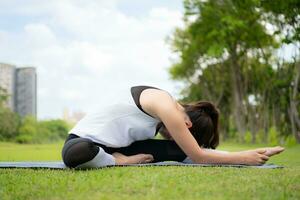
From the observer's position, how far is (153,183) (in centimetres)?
345

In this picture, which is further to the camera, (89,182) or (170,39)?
(170,39)

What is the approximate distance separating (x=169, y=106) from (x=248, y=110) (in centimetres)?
2355

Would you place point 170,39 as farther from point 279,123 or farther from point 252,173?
point 252,173

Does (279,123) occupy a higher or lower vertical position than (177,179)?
lower

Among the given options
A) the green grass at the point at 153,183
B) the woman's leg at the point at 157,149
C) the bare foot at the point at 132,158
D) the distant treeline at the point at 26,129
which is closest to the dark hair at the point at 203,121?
the woman's leg at the point at 157,149

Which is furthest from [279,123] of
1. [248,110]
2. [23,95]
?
[23,95]

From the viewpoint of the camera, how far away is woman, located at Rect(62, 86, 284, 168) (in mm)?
4328

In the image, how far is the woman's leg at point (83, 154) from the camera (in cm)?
430

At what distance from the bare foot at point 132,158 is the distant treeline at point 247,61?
536 inches

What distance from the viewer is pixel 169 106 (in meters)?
4.29

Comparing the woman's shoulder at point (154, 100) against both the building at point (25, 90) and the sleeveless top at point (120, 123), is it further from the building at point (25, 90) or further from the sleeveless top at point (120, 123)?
the building at point (25, 90)

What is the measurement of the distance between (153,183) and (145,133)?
1.31m

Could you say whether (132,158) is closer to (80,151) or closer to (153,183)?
(80,151)

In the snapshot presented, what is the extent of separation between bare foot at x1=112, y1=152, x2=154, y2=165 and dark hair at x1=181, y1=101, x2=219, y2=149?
0.53 meters
